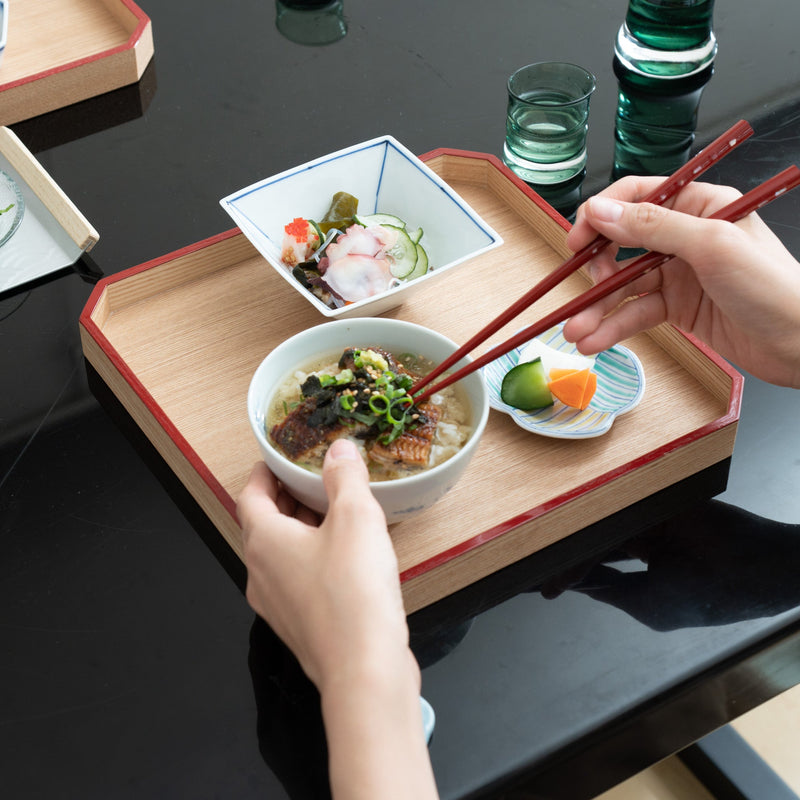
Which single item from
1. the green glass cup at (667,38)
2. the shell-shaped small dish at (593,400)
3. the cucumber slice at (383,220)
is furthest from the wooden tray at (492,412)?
the green glass cup at (667,38)

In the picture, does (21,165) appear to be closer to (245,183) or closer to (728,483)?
(245,183)

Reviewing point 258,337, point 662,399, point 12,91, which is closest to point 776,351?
point 662,399

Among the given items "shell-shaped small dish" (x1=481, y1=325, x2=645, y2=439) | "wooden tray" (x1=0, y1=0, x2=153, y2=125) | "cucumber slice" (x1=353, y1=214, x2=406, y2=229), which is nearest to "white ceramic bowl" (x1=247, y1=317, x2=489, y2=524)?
"shell-shaped small dish" (x1=481, y1=325, x2=645, y2=439)

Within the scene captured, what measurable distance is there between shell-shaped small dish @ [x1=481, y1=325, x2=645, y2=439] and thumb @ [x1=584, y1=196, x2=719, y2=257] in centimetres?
21

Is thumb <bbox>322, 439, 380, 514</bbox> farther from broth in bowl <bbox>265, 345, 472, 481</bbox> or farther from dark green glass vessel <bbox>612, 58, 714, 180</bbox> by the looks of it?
dark green glass vessel <bbox>612, 58, 714, 180</bbox>

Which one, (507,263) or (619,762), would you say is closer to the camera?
(619,762)

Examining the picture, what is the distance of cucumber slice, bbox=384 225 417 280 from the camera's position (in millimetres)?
1661

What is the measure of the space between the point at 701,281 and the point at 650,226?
0.35 feet

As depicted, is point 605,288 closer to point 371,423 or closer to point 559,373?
point 559,373

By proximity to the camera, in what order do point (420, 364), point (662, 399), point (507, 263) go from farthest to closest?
point (507, 263) → point (662, 399) → point (420, 364)

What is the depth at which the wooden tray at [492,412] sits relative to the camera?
1.36 meters

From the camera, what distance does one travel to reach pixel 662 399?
59.9 inches

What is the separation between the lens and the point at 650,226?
1.34m

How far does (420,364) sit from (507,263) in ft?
1.44
